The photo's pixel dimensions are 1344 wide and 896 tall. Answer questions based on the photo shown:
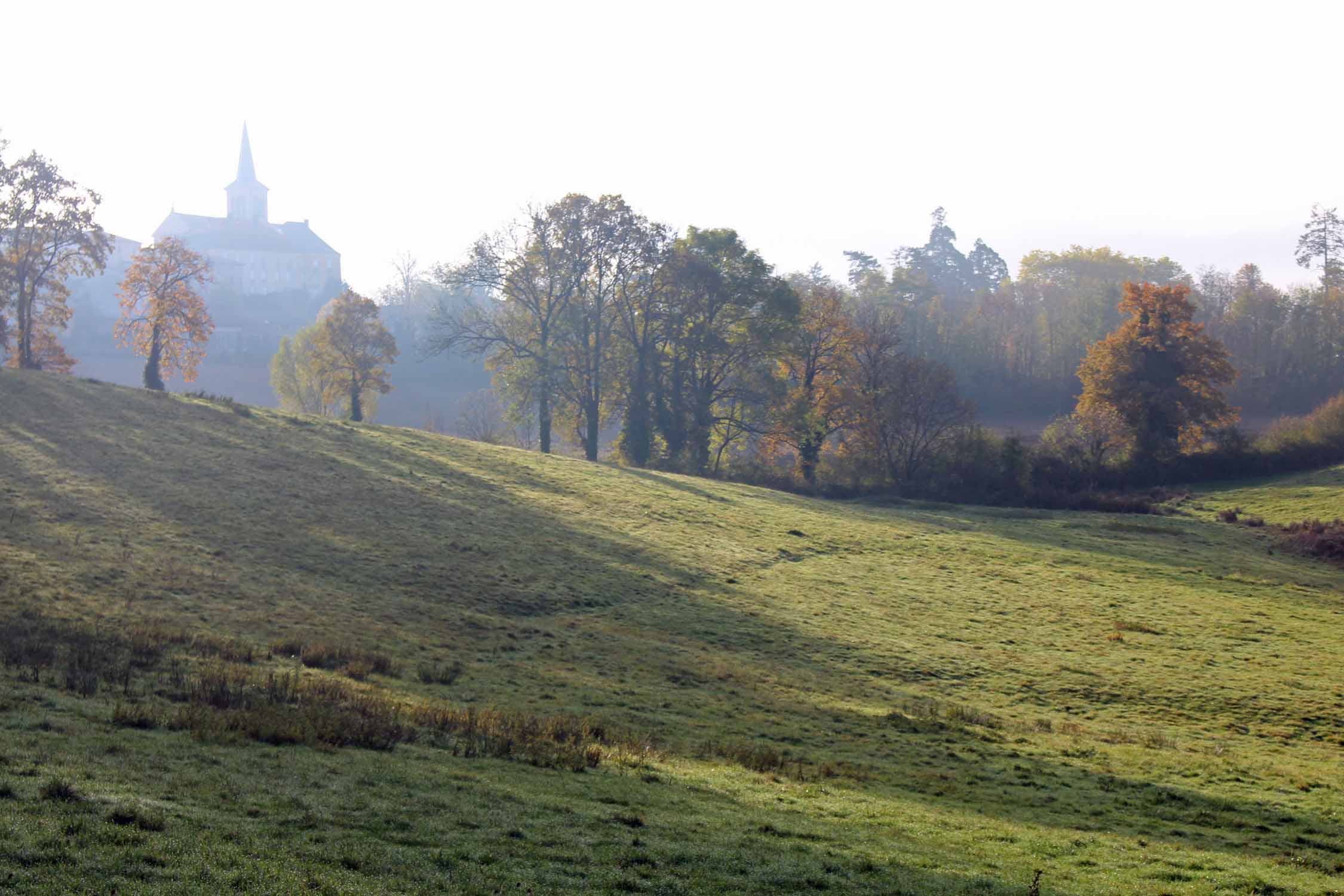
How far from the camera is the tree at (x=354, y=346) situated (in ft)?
269

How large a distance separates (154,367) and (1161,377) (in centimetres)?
7161

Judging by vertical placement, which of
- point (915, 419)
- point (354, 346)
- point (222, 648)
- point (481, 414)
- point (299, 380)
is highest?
point (354, 346)

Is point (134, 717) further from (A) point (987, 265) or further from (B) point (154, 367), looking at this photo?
(A) point (987, 265)

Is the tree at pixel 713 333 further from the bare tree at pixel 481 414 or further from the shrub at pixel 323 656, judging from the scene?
the shrub at pixel 323 656

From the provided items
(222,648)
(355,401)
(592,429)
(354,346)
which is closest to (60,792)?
(222,648)

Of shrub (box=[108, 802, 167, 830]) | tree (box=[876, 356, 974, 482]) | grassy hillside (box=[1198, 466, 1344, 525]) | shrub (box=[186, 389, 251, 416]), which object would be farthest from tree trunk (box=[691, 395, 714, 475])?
shrub (box=[108, 802, 167, 830])

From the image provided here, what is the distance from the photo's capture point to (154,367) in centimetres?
6544

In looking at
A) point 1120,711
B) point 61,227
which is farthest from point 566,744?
point 61,227

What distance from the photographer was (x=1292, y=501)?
5859 centimetres

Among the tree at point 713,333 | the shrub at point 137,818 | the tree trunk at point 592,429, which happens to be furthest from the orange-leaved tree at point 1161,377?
the shrub at point 137,818

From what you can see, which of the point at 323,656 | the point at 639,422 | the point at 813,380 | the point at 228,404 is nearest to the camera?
the point at 323,656

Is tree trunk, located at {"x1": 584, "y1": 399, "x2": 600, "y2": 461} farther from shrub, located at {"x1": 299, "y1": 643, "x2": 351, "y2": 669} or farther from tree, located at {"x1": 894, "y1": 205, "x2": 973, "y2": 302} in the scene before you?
tree, located at {"x1": 894, "y1": 205, "x2": 973, "y2": 302}

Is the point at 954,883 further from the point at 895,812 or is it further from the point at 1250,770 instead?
the point at 1250,770

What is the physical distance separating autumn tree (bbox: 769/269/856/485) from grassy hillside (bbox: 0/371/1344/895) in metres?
18.7
